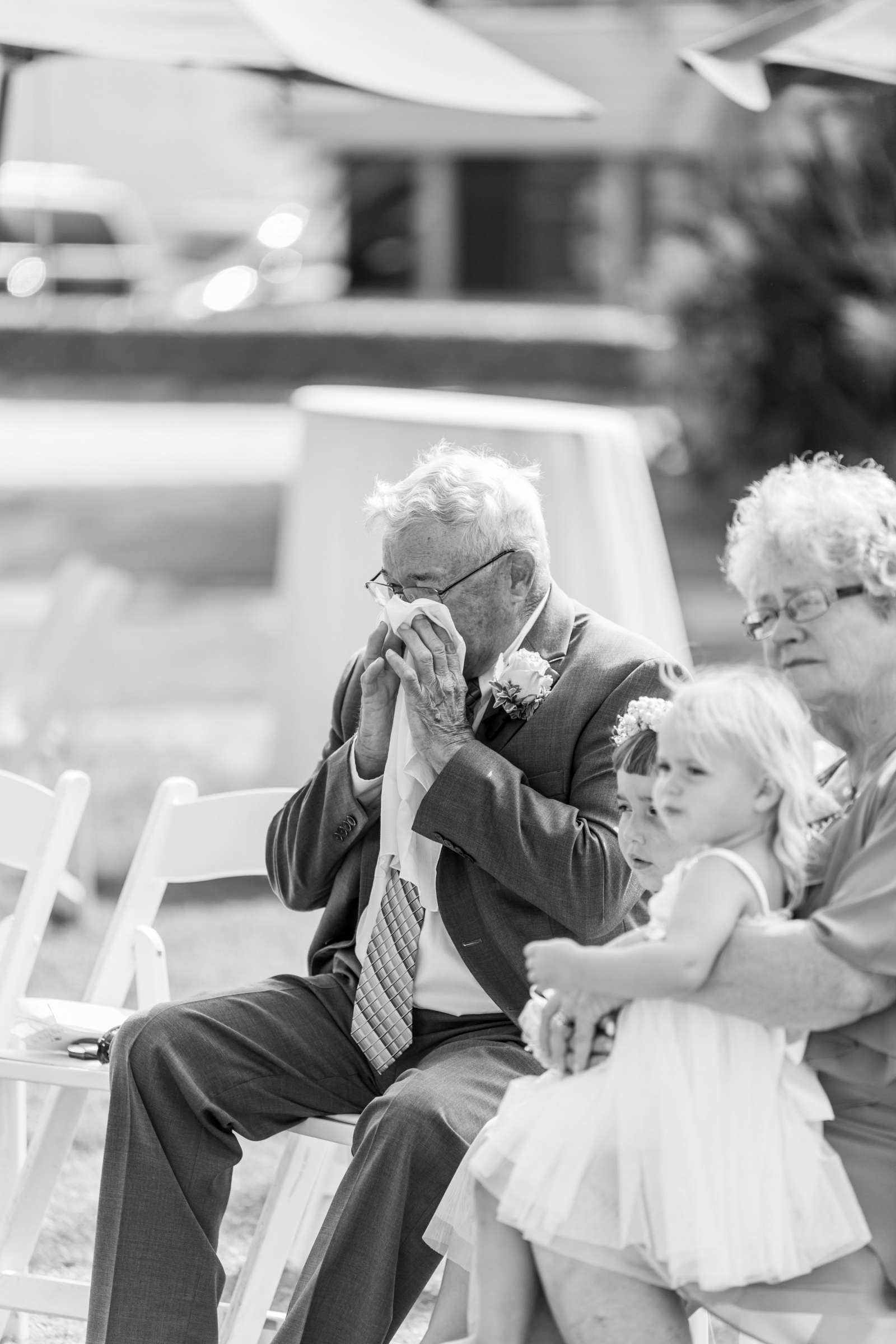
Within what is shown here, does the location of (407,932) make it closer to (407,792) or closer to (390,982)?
(390,982)

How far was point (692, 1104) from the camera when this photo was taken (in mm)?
2391

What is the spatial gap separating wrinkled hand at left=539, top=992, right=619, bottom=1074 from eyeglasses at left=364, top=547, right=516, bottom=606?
3.21 ft

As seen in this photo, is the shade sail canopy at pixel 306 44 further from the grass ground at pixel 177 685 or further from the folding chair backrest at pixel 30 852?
the folding chair backrest at pixel 30 852

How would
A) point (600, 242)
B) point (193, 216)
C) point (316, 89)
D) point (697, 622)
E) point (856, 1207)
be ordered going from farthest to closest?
point (193, 216) → point (600, 242) → point (697, 622) → point (316, 89) → point (856, 1207)

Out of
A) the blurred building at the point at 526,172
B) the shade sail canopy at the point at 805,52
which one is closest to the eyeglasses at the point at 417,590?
the shade sail canopy at the point at 805,52

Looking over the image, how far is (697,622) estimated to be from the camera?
1264 cm

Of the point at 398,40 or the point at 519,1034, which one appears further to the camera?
the point at 398,40

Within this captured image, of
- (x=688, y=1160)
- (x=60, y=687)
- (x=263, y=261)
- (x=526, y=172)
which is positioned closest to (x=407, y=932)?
(x=688, y=1160)

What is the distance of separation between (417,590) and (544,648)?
0.27 meters

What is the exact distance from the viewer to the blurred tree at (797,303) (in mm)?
12930

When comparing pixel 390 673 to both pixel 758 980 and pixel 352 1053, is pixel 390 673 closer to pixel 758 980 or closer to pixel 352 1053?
pixel 352 1053

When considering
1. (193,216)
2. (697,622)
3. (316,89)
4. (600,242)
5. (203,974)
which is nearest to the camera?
(203,974)

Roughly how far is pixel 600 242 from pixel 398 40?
2386 centimetres

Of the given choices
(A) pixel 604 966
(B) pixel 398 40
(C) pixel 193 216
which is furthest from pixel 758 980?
(C) pixel 193 216
